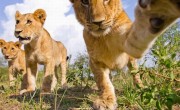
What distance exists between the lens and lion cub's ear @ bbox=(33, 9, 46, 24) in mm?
7428

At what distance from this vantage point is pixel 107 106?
3754 mm

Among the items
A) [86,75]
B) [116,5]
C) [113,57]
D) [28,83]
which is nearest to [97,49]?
[113,57]

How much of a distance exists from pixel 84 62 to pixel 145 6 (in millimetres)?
4484

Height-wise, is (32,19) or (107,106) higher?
(32,19)

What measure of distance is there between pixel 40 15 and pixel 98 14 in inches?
160

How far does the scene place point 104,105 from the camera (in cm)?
377

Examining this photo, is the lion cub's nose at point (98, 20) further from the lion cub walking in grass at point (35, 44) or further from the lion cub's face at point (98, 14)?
the lion cub walking in grass at point (35, 44)

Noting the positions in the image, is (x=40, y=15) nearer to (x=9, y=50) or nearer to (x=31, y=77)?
(x=31, y=77)

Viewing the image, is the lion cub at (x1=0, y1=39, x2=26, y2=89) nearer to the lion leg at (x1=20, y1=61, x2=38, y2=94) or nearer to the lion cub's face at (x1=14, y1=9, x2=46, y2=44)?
the lion cub's face at (x1=14, y1=9, x2=46, y2=44)

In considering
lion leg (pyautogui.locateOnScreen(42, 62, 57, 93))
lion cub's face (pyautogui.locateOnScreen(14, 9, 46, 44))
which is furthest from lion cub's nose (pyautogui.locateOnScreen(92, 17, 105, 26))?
lion cub's face (pyautogui.locateOnScreen(14, 9, 46, 44))

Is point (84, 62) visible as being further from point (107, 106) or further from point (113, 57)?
point (107, 106)

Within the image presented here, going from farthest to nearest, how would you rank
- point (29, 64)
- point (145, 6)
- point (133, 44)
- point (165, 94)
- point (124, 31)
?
point (29, 64) < point (124, 31) < point (133, 44) < point (165, 94) < point (145, 6)

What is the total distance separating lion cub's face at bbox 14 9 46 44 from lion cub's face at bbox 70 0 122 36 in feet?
9.31

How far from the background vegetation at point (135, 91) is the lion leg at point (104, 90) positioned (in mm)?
89
